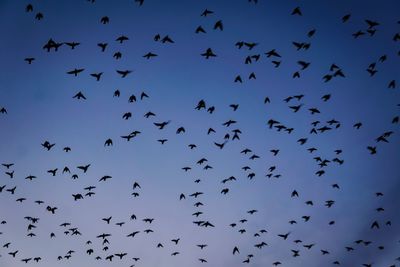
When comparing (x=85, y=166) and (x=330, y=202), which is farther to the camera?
(x=330, y=202)

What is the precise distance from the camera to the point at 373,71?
2402 cm

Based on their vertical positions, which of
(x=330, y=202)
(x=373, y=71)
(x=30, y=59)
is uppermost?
(x=30, y=59)

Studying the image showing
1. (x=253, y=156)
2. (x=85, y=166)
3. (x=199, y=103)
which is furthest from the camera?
(x=253, y=156)

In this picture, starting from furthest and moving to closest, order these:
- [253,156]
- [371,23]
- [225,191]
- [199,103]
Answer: [225,191] < [253,156] < [199,103] < [371,23]

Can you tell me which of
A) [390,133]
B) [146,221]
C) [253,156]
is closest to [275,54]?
[253,156]

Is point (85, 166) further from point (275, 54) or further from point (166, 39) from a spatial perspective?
point (275, 54)

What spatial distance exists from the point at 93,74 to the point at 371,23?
16977 millimetres

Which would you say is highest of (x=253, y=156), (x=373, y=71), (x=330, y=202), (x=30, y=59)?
(x=30, y=59)

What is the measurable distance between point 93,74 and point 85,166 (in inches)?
258

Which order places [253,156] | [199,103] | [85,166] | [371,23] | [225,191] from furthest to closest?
[225,191] < [253,156] < [85,166] < [199,103] < [371,23]

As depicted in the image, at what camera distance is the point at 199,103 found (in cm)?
2388

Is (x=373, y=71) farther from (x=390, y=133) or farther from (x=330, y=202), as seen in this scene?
(x=330, y=202)

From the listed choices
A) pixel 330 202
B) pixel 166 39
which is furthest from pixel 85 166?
pixel 330 202

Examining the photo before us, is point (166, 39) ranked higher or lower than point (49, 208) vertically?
higher
